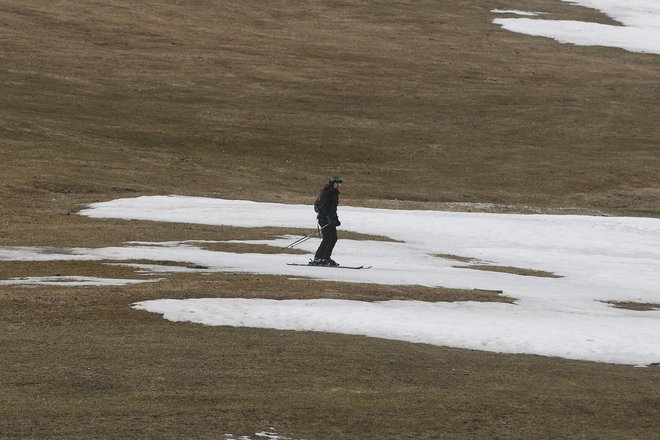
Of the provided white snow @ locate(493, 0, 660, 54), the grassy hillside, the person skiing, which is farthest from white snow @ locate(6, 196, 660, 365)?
white snow @ locate(493, 0, 660, 54)

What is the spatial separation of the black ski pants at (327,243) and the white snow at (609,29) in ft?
247

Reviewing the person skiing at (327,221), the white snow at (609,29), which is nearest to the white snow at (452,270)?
the person skiing at (327,221)

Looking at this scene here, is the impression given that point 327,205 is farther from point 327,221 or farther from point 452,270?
point 452,270

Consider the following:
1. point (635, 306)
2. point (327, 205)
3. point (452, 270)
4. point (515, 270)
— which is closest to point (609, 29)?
point (515, 270)

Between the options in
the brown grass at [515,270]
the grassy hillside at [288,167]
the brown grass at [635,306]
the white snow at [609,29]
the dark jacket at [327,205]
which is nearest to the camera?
the grassy hillside at [288,167]

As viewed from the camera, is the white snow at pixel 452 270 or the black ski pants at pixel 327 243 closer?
the white snow at pixel 452 270

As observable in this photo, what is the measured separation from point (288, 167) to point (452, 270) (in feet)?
103

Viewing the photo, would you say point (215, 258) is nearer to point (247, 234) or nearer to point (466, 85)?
point (247, 234)

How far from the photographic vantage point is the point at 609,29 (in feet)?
362

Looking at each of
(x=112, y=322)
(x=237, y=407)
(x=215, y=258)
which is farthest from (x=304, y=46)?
(x=237, y=407)

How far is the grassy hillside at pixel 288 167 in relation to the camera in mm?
18688

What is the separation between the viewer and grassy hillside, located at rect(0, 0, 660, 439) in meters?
18.7

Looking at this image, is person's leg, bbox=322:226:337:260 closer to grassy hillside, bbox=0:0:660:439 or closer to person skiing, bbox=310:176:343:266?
person skiing, bbox=310:176:343:266

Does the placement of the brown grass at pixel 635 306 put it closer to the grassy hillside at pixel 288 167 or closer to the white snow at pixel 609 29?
the grassy hillside at pixel 288 167
